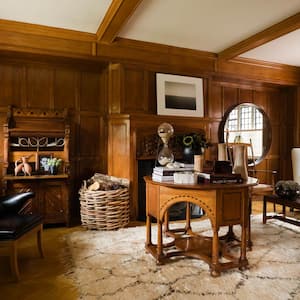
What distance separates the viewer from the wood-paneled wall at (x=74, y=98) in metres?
4.02

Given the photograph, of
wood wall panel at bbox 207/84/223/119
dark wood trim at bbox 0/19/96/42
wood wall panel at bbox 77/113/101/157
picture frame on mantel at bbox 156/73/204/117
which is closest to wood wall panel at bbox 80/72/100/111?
wood wall panel at bbox 77/113/101/157

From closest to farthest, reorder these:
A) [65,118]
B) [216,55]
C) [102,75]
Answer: [65,118] < [102,75] < [216,55]

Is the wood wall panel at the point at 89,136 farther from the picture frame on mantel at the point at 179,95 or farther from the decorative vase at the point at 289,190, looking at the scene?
the decorative vase at the point at 289,190

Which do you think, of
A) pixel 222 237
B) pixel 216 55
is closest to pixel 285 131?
pixel 216 55

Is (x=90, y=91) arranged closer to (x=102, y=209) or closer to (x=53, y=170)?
(x=53, y=170)

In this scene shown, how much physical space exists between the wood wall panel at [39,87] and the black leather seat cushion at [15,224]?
200cm

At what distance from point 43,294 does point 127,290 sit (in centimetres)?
63

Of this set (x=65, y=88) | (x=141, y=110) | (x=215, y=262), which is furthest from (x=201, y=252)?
(x=65, y=88)

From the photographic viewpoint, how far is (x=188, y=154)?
169 inches

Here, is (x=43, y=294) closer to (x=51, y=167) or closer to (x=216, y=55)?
(x=51, y=167)

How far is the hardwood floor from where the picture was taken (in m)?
2.09

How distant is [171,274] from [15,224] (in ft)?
4.56

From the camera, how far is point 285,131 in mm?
5898

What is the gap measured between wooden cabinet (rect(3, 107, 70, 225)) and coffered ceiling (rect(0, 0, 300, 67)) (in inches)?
50.0
